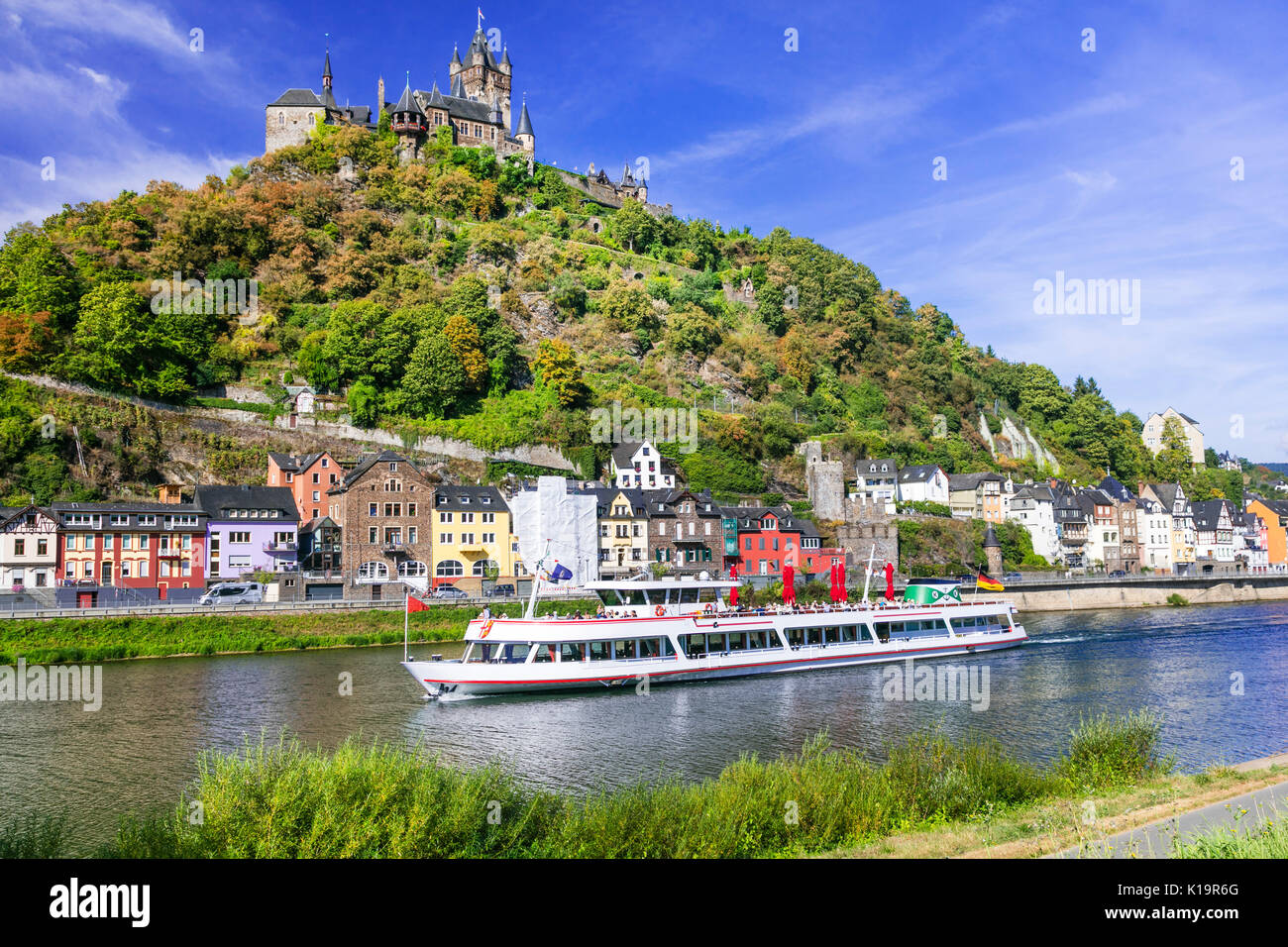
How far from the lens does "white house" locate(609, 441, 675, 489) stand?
259ft

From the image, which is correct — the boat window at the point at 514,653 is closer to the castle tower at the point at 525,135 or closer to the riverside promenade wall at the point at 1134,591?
the riverside promenade wall at the point at 1134,591

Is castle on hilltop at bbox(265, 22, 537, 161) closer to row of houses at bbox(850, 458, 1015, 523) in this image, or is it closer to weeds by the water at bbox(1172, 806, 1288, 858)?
row of houses at bbox(850, 458, 1015, 523)

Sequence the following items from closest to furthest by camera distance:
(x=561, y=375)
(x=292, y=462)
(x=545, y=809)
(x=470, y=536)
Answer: (x=545, y=809) → (x=470, y=536) → (x=292, y=462) → (x=561, y=375)

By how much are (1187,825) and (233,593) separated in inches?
2100

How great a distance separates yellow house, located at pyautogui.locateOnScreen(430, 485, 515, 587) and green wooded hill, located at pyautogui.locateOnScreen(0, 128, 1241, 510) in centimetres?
1105

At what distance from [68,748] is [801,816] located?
2393 centimetres

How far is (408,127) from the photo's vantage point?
390 feet

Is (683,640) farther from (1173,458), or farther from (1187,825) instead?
(1173,458)

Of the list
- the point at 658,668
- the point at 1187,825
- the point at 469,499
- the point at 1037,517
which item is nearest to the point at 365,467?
the point at 469,499

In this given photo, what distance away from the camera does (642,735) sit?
102ft

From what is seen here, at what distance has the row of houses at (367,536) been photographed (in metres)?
56.3

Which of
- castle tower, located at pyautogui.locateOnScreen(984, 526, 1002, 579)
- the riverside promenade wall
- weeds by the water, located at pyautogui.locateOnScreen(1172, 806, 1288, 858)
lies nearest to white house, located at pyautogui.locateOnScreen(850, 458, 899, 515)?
castle tower, located at pyautogui.locateOnScreen(984, 526, 1002, 579)

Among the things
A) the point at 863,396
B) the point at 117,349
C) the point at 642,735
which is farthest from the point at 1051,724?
the point at 863,396
